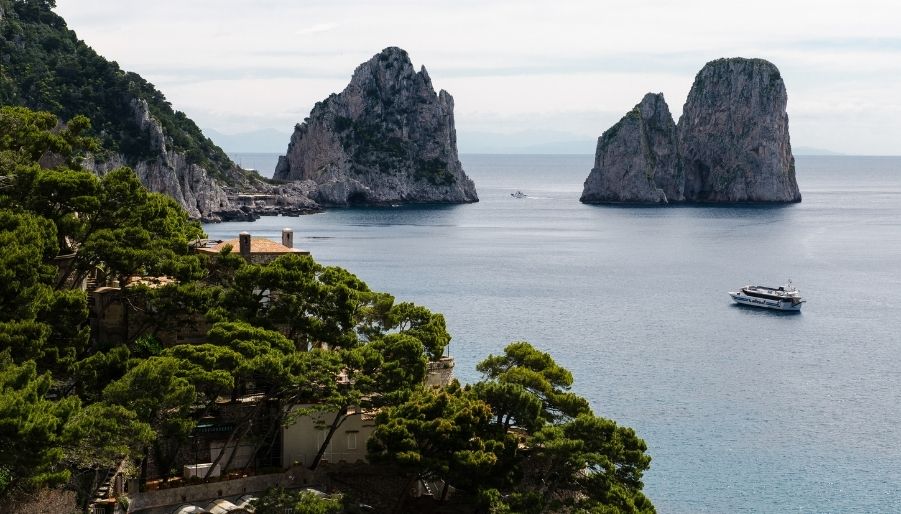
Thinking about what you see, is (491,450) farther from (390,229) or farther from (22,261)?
(390,229)

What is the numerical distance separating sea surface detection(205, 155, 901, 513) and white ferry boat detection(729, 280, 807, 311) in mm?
1181

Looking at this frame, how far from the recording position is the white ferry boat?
3344 inches

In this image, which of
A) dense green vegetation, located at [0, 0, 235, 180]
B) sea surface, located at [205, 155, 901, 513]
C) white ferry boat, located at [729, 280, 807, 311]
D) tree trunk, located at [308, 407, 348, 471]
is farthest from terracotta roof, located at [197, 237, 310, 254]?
dense green vegetation, located at [0, 0, 235, 180]

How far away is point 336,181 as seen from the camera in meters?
194

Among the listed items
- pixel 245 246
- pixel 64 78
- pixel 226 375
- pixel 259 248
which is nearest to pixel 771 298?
pixel 259 248

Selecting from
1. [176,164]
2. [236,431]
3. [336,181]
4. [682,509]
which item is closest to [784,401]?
[682,509]

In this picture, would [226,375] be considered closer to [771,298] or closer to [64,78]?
[771,298]

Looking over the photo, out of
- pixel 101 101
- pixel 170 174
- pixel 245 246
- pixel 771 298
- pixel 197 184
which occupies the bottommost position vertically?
pixel 771 298

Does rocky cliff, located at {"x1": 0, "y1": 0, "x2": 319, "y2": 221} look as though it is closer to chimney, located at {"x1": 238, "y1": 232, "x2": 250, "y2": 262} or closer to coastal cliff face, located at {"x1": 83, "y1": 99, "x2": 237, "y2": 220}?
coastal cliff face, located at {"x1": 83, "y1": 99, "x2": 237, "y2": 220}

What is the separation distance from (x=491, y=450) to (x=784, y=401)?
86.7 feet

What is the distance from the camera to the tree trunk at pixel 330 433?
34.9 metres

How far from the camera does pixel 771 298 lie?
8569 cm

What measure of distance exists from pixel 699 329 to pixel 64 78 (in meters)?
90.6

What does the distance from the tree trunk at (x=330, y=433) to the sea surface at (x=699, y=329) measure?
484 inches
